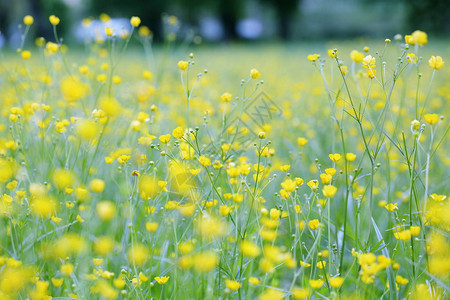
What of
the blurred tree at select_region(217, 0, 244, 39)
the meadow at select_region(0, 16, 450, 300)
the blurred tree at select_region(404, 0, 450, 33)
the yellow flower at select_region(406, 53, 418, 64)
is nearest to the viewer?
the meadow at select_region(0, 16, 450, 300)

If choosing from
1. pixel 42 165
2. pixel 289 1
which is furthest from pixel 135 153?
pixel 289 1

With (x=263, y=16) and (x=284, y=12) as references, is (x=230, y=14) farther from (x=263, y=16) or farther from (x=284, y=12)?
(x=263, y=16)

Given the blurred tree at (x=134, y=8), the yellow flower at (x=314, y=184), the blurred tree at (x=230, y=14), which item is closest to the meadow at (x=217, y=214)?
the yellow flower at (x=314, y=184)

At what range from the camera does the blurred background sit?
15273 mm

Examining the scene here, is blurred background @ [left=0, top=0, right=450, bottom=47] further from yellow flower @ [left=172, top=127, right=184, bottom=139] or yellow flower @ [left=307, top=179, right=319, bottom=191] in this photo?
yellow flower @ [left=307, top=179, right=319, bottom=191]

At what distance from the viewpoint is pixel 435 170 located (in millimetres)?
2174

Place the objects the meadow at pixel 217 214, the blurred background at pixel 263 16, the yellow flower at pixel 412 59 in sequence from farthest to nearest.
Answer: the blurred background at pixel 263 16 < the yellow flower at pixel 412 59 < the meadow at pixel 217 214

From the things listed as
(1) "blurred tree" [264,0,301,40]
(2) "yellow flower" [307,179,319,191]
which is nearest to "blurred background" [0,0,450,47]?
(1) "blurred tree" [264,0,301,40]

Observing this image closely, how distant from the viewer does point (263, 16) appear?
22641mm

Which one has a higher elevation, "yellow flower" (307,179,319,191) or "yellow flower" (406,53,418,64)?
"yellow flower" (406,53,418,64)

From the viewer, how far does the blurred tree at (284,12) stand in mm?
18109

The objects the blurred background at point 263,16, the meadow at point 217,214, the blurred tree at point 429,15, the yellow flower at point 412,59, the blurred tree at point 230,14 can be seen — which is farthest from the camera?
the blurred tree at point 230,14

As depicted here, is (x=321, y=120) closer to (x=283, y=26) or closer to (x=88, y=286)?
(x=88, y=286)

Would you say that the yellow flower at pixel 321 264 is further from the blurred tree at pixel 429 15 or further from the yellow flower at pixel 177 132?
the blurred tree at pixel 429 15
